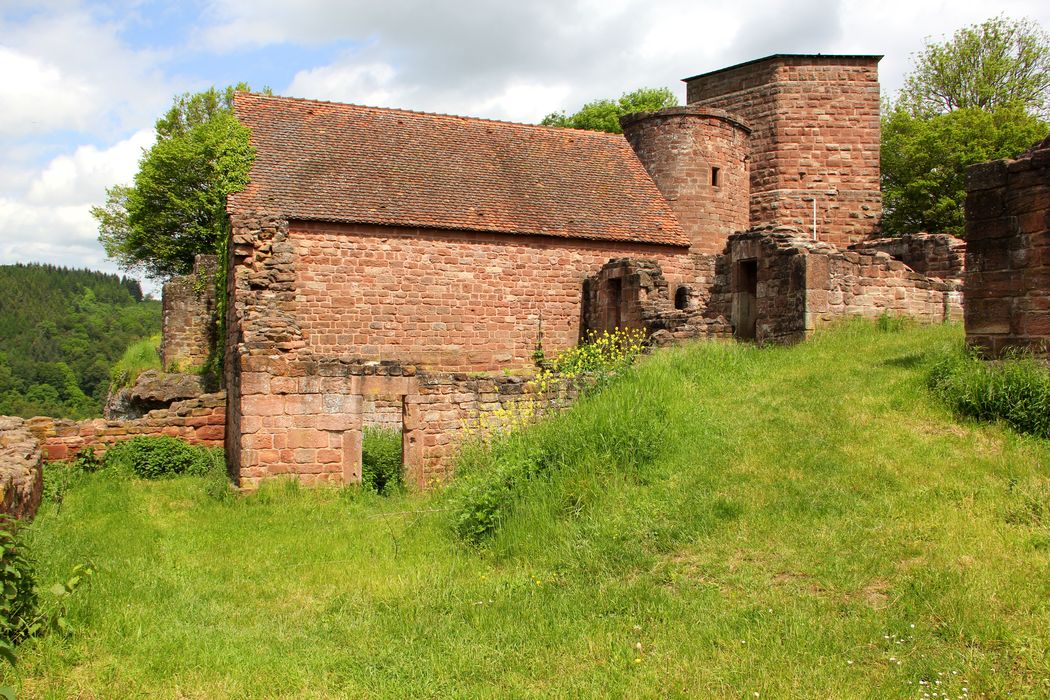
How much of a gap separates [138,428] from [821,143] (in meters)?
21.3

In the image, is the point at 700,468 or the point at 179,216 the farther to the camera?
the point at 179,216

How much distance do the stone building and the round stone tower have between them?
2.4 inches

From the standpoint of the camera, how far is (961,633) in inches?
200

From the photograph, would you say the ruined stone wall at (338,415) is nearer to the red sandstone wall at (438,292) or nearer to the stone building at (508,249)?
the stone building at (508,249)

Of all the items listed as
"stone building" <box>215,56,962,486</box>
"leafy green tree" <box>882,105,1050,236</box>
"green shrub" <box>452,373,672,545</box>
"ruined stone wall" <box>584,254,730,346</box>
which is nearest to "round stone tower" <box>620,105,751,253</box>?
"stone building" <box>215,56,962,486</box>

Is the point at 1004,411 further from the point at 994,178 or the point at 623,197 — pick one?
the point at 623,197

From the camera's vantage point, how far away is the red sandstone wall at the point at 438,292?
18547mm

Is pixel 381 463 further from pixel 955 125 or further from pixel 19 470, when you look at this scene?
pixel 955 125

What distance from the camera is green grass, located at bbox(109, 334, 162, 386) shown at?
21.9m

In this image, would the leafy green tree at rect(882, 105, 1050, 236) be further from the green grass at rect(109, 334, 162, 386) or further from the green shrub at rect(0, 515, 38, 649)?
the green shrub at rect(0, 515, 38, 649)

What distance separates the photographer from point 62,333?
7350cm

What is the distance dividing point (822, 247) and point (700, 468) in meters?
7.67

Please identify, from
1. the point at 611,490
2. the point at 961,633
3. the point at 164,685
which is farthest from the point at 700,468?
the point at 164,685

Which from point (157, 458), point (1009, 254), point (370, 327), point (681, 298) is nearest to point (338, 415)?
point (157, 458)
